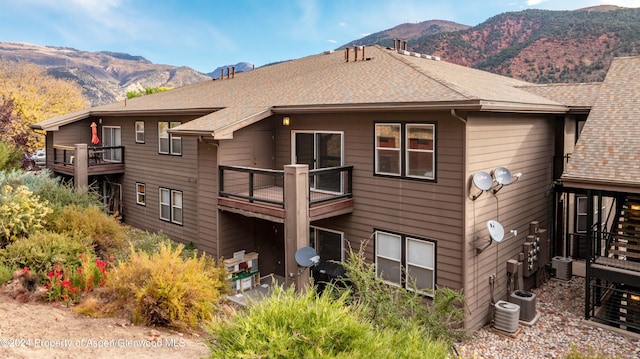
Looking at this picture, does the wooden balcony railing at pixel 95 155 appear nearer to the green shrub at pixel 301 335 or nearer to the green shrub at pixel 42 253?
the green shrub at pixel 42 253

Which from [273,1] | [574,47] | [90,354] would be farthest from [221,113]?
[273,1]

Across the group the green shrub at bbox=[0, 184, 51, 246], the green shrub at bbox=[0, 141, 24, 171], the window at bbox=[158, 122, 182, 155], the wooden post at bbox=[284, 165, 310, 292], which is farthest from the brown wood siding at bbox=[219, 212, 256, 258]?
the green shrub at bbox=[0, 141, 24, 171]

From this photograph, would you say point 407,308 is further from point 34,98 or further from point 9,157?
point 34,98

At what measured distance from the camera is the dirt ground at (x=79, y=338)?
6734 millimetres

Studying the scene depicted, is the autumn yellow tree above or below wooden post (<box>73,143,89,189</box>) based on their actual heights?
above

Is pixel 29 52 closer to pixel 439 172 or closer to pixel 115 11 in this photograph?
pixel 115 11

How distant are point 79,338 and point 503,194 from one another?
30.7ft

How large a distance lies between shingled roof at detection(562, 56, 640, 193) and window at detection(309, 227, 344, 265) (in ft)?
18.4

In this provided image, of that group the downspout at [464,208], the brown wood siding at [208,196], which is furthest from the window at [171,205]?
the downspout at [464,208]

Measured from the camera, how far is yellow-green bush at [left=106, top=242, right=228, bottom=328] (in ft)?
26.3

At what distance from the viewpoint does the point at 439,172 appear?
9.80 metres

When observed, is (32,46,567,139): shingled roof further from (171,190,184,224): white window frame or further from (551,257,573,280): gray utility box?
(551,257,573,280): gray utility box

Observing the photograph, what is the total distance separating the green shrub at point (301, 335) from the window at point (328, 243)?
6099mm

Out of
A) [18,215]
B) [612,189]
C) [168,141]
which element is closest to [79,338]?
[18,215]
